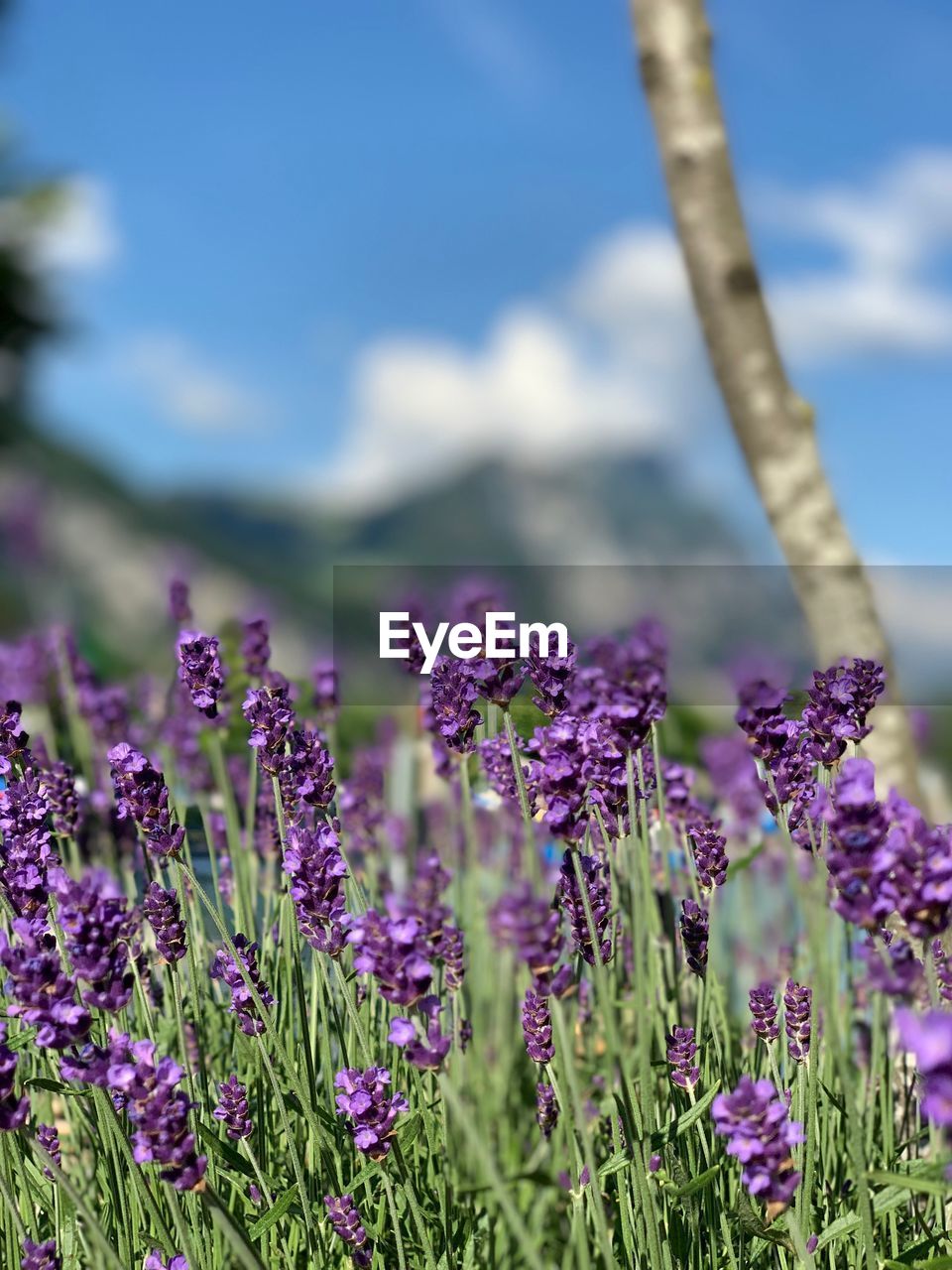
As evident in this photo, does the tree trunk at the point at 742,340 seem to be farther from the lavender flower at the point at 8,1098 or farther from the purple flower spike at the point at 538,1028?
the lavender flower at the point at 8,1098

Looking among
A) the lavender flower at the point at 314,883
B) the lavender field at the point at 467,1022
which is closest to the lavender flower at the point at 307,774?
the lavender field at the point at 467,1022

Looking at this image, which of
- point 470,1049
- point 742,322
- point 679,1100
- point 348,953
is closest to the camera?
point 679,1100

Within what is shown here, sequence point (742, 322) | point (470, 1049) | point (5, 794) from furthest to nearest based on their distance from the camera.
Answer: point (742, 322), point (470, 1049), point (5, 794)

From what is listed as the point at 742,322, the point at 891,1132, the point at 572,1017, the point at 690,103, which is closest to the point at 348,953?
the point at 572,1017

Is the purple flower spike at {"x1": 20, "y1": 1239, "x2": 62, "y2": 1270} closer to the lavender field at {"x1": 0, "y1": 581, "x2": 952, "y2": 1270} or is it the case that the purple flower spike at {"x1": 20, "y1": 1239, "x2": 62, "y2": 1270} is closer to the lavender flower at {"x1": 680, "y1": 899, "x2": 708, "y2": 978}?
the lavender field at {"x1": 0, "y1": 581, "x2": 952, "y2": 1270}

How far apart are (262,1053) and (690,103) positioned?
269 cm

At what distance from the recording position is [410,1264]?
1.86m

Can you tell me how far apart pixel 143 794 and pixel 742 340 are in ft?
7.36

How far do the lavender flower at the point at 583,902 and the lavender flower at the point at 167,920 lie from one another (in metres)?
0.50

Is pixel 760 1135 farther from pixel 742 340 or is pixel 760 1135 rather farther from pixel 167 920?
pixel 742 340

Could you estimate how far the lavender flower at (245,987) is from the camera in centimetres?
177

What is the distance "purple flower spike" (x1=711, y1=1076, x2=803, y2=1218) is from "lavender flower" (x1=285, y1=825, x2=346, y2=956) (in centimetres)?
52

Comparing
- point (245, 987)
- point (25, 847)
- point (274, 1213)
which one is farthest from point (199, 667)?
point (274, 1213)

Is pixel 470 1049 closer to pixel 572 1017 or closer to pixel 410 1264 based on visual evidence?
pixel 572 1017
